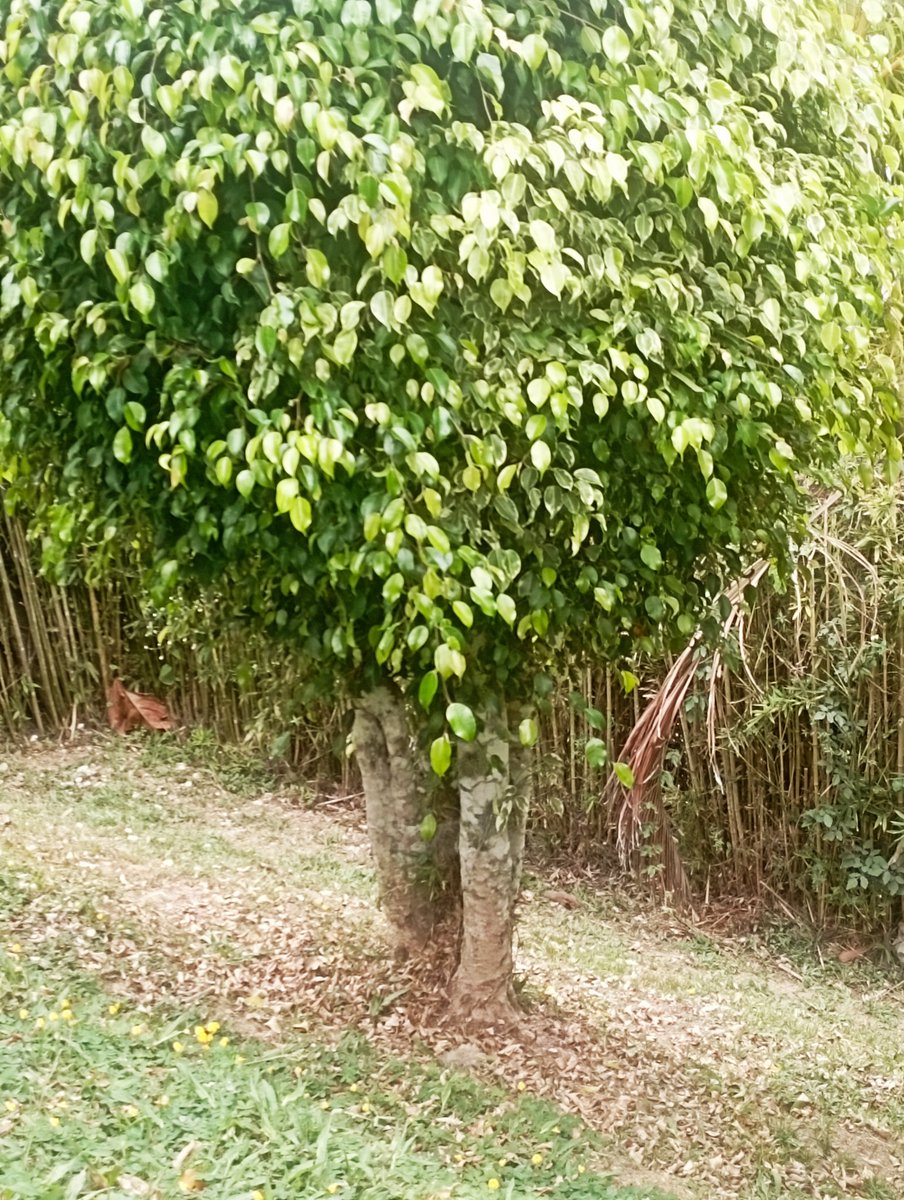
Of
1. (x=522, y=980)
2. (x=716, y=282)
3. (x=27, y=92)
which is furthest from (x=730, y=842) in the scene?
(x=27, y=92)

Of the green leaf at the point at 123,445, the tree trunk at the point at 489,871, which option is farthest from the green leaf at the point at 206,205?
the tree trunk at the point at 489,871

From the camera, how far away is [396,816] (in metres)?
2.80

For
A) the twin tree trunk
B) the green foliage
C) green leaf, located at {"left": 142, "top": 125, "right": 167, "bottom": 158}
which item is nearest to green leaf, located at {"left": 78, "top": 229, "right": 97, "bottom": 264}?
the green foliage

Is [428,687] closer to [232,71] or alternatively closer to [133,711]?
[232,71]

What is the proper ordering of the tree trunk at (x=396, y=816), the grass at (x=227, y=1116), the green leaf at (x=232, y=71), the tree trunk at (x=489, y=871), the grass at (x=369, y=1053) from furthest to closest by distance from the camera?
the tree trunk at (x=396, y=816) < the tree trunk at (x=489, y=871) < the grass at (x=369, y=1053) < the grass at (x=227, y=1116) < the green leaf at (x=232, y=71)

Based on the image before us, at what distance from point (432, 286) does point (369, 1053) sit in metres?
1.88

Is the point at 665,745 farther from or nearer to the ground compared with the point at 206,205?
nearer to the ground

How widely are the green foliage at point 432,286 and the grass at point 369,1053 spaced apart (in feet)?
3.03

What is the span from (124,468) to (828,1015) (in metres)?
2.99

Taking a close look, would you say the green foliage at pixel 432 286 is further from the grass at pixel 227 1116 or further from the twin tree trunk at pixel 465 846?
the grass at pixel 227 1116

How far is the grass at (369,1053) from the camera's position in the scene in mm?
2051

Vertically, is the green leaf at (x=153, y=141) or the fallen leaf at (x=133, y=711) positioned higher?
the green leaf at (x=153, y=141)

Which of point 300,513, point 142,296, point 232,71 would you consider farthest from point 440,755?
point 232,71

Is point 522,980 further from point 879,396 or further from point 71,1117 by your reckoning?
point 879,396
